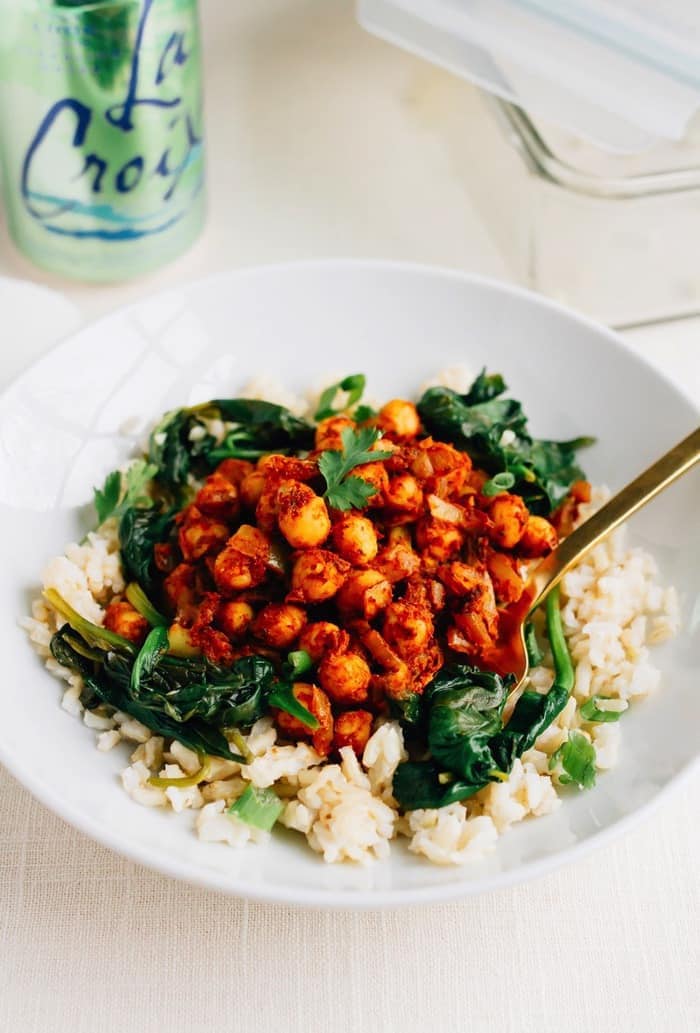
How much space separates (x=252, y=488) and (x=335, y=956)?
0.97m

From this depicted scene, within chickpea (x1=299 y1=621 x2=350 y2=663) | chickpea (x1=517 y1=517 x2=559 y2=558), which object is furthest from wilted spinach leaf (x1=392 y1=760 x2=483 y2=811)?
chickpea (x1=517 y1=517 x2=559 y2=558)

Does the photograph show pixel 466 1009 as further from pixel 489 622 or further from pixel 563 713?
pixel 489 622

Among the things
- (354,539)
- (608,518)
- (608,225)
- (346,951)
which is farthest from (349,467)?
(608,225)

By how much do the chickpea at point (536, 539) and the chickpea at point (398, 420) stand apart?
38 cm

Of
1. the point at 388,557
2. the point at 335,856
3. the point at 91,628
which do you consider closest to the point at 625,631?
the point at 388,557

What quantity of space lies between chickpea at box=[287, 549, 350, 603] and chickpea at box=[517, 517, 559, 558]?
448 millimetres

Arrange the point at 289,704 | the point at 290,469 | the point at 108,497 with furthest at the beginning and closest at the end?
the point at 108,497, the point at 290,469, the point at 289,704

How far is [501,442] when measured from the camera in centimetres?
273

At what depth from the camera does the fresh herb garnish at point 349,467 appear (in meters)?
2.34

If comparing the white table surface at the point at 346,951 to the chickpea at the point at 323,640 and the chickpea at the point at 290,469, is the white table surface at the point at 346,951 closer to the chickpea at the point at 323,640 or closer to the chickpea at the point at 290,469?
the chickpea at the point at 323,640

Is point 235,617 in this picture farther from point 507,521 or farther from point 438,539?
point 507,521

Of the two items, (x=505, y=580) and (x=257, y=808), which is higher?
(x=505, y=580)

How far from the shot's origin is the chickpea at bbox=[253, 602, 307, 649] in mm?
2258

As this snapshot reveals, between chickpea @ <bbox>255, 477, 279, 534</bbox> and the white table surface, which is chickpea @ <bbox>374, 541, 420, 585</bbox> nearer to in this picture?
chickpea @ <bbox>255, 477, 279, 534</bbox>
